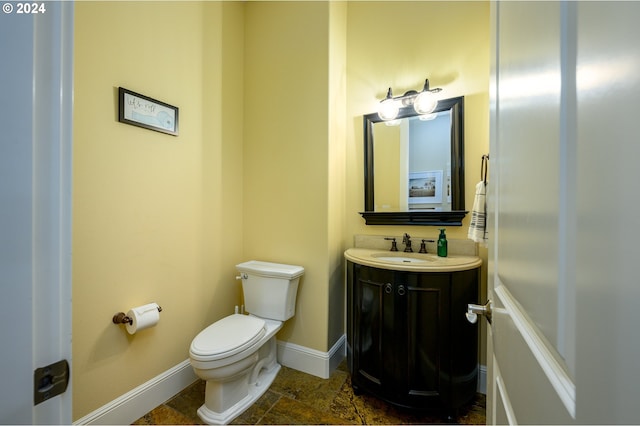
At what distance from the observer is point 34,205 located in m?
0.40

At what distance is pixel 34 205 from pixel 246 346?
1.28 m

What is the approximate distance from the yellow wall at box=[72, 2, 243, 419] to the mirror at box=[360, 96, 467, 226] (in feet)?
3.86

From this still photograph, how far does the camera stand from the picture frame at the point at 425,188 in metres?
1.79

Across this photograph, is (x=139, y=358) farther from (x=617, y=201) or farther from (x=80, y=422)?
(x=617, y=201)

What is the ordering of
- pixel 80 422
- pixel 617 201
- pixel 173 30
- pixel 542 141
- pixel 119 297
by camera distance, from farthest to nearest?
pixel 173 30
pixel 119 297
pixel 80 422
pixel 542 141
pixel 617 201

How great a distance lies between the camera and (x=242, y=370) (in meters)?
1.44

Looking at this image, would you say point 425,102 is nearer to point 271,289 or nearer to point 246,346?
point 271,289

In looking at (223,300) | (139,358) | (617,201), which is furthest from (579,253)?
(223,300)

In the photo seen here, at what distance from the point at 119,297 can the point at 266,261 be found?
A: 0.97 m

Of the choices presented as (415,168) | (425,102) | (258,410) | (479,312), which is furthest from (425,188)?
(258,410)

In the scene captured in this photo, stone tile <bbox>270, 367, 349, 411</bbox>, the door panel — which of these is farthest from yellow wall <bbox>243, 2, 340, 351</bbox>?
the door panel

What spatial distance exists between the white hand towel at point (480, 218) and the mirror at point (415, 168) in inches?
9.4

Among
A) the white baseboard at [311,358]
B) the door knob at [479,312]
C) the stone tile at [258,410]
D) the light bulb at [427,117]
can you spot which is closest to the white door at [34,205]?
the door knob at [479,312]

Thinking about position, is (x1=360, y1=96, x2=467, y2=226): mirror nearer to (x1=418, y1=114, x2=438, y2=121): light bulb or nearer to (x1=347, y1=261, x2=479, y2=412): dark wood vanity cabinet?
(x1=418, y1=114, x2=438, y2=121): light bulb
